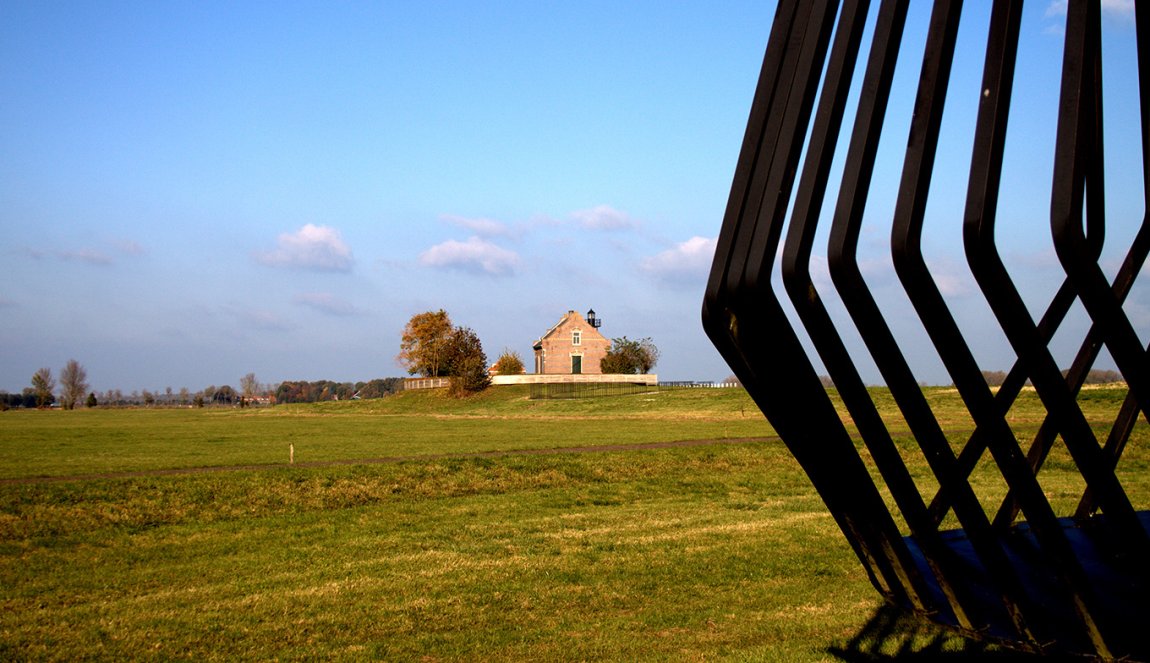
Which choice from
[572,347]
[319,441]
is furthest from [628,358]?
[319,441]

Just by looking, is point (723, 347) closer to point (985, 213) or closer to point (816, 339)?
point (816, 339)

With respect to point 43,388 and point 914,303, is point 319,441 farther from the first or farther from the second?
point 43,388

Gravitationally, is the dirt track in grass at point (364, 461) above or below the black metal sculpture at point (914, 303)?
below

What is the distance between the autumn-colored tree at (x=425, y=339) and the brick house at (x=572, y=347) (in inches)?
417

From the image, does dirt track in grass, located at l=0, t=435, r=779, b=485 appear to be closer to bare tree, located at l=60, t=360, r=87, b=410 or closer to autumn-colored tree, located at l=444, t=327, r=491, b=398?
autumn-colored tree, located at l=444, t=327, r=491, b=398

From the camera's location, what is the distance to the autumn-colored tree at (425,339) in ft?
315

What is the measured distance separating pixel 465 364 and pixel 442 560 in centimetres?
7168

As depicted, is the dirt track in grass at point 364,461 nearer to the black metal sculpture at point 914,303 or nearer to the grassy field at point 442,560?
the grassy field at point 442,560

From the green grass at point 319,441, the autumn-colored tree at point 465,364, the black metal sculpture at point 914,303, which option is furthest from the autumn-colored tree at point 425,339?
the black metal sculpture at point 914,303

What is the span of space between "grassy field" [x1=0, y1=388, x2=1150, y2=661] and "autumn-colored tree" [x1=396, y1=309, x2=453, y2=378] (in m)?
69.7

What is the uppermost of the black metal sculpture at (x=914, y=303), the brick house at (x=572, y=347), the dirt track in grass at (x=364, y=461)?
the brick house at (x=572, y=347)

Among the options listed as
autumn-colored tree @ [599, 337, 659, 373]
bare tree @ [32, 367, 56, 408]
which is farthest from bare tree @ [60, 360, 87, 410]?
autumn-colored tree @ [599, 337, 659, 373]

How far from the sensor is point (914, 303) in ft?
12.5

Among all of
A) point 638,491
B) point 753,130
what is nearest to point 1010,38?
point 753,130
